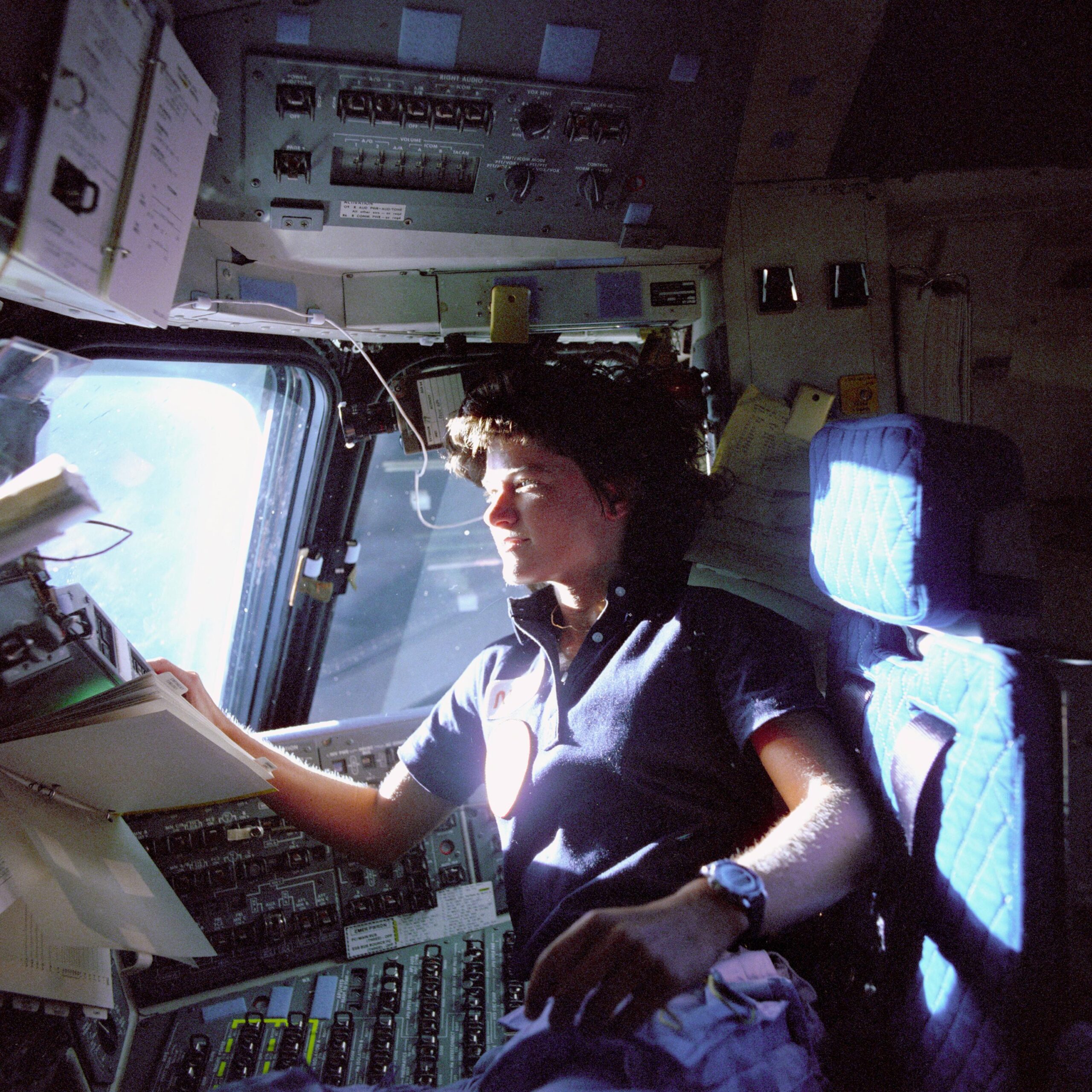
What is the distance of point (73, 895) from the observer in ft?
5.08

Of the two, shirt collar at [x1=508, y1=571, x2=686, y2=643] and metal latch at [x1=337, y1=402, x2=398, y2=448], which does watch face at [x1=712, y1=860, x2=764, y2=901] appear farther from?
metal latch at [x1=337, y1=402, x2=398, y2=448]

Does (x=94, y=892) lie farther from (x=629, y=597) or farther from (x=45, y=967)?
(x=629, y=597)

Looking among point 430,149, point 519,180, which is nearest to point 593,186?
point 519,180

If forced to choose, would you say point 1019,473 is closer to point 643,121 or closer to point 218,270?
point 643,121

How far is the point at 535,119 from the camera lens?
174 cm

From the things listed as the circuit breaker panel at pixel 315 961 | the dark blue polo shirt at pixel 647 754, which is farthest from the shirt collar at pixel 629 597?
the circuit breaker panel at pixel 315 961

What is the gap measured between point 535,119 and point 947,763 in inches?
65.0

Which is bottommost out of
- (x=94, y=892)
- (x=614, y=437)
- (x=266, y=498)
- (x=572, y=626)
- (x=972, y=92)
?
(x=94, y=892)

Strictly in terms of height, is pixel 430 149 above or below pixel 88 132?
above

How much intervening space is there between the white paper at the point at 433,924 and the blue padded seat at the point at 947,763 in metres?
1.20

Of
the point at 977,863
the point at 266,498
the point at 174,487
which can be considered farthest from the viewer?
the point at 174,487

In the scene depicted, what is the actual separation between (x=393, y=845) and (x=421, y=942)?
1.18 feet

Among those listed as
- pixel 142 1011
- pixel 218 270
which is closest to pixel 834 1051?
pixel 142 1011

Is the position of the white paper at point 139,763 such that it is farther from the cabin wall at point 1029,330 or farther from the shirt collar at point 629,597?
the cabin wall at point 1029,330
